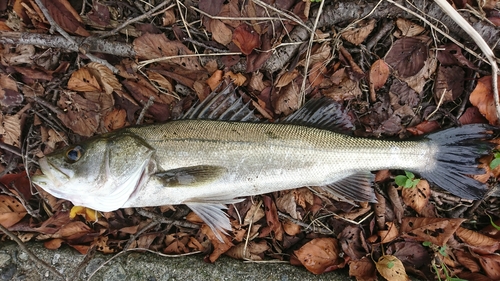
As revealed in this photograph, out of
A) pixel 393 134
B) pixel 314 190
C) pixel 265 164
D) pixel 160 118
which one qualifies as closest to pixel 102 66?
pixel 160 118

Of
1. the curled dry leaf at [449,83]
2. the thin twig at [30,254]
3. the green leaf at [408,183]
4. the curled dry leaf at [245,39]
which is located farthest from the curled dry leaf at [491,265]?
the thin twig at [30,254]

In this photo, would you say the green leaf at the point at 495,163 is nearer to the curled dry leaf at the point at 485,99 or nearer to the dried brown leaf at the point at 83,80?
the curled dry leaf at the point at 485,99

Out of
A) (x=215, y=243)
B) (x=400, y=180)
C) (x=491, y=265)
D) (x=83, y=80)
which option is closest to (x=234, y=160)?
(x=215, y=243)

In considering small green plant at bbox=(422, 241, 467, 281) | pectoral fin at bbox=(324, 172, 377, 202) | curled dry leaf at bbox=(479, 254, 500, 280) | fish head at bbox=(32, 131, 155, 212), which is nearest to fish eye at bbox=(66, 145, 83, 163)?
fish head at bbox=(32, 131, 155, 212)

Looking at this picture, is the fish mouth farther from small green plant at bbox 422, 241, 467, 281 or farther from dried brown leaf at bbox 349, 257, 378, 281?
small green plant at bbox 422, 241, 467, 281

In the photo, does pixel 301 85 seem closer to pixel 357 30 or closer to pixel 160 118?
pixel 357 30

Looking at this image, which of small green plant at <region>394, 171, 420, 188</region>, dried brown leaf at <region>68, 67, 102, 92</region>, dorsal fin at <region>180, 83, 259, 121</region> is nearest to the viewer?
dorsal fin at <region>180, 83, 259, 121</region>
